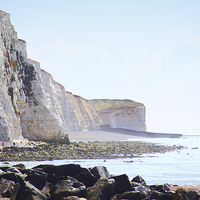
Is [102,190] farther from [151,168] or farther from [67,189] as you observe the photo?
[151,168]

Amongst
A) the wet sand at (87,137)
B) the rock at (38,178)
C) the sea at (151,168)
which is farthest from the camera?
the wet sand at (87,137)

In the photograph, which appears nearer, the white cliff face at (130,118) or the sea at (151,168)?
the sea at (151,168)

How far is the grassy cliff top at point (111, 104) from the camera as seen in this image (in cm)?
9606

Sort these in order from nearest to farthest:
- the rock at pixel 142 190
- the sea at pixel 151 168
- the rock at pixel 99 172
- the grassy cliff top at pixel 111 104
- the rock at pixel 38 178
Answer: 1. the rock at pixel 38 178
2. the rock at pixel 142 190
3. the rock at pixel 99 172
4. the sea at pixel 151 168
5. the grassy cliff top at pixel 111 104

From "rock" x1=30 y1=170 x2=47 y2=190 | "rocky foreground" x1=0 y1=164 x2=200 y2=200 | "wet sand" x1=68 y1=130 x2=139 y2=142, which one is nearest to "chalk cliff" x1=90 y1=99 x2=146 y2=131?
"wet sand" x1=68 y1=130 x2=139 y2=142

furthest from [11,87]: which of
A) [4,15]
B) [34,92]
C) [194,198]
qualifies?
[194,198]

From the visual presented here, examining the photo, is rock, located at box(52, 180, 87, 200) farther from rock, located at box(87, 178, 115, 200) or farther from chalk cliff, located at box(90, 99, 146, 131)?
chalk cliff, located at box(90, 99, 146, 131)

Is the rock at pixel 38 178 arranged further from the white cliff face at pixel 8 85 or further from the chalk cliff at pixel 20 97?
the chalk cliff at pixel 20 97

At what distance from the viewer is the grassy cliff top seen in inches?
3782

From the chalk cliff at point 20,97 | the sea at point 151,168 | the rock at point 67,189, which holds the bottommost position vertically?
the sea at point 151,168

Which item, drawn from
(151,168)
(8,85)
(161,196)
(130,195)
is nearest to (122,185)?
(130,195)

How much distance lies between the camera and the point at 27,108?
93.0 ft

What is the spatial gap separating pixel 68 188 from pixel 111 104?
99.3 metres

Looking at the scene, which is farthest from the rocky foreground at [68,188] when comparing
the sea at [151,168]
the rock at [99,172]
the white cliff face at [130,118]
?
the white cliff face at [130,118]
